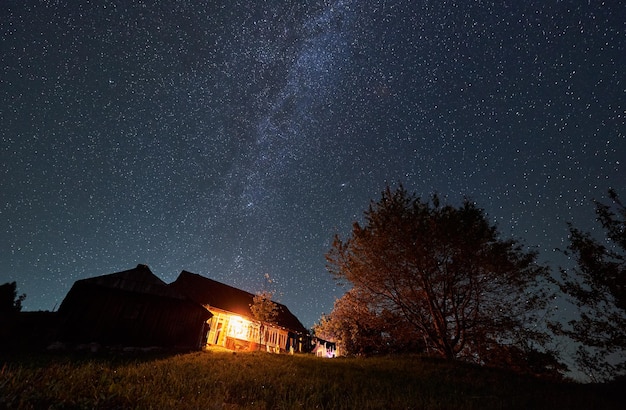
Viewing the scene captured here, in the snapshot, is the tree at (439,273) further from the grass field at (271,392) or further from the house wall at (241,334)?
the house wall at (241,334)

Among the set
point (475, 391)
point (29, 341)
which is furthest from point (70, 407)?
point (29, 341)

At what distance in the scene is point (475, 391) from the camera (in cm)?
909

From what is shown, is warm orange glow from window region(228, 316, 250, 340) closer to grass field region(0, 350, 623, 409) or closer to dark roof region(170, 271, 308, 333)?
dark roof region(170, 271, 308, 333)

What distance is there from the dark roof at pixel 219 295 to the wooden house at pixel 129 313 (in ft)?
18.7

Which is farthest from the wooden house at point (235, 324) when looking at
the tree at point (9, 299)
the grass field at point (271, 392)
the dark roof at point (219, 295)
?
the grass field at point (271, 392)

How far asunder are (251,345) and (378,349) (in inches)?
493

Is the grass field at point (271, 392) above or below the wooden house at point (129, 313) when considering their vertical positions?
below

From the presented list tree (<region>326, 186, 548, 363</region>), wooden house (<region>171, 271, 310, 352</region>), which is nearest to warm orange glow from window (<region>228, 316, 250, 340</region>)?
wooden house (<region>171, 271, 310, 352</region>)

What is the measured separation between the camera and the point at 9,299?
25625 millimetres

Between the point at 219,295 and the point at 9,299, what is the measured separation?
58.0 feet

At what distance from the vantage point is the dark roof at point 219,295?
2953cm

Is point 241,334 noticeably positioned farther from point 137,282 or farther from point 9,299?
point 9,299

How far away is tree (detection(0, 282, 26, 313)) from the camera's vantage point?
2472 cm

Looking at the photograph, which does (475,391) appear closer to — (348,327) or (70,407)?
(70,407)
